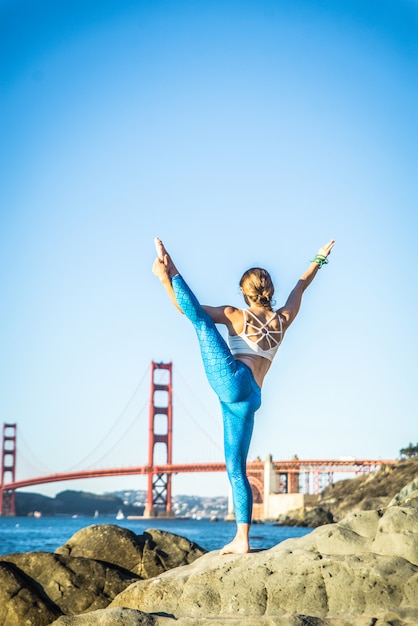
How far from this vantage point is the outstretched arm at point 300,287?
4914 millimetres

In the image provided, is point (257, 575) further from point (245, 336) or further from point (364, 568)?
point (245, 336)

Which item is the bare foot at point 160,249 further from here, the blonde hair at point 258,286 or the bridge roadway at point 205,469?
the bridge roadway at point 205,469

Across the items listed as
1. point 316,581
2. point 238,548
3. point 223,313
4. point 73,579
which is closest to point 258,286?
point 223,313

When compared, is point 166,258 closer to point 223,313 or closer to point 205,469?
point 223,313

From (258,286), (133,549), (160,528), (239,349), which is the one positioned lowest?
(160,528)

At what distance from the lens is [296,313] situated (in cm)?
498

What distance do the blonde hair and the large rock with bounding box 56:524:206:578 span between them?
3228mm

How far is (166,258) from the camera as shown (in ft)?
15.5

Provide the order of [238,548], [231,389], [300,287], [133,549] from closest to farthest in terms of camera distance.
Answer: [231,389] < [238,548] < [300,287] < [133,549]

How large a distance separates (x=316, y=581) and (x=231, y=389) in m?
0.98

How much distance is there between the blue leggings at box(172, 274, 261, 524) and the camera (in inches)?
180

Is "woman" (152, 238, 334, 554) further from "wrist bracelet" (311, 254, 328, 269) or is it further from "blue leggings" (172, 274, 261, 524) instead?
"wrist bracelet" (311, 254, 328, 269)

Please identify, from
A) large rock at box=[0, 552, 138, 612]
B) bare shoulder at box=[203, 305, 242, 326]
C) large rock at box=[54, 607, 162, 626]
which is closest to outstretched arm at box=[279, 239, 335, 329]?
bare shoulder at box=[203, 305, 242, 326]

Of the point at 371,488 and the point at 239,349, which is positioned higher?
the point at 239,349
